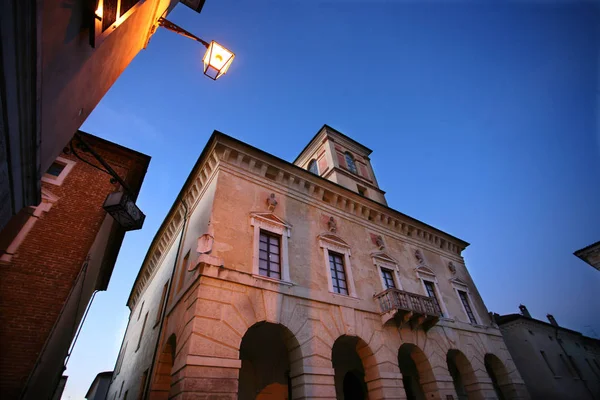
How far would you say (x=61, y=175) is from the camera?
11.8m

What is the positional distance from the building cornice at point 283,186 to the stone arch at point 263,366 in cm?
638

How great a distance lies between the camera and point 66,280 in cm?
980

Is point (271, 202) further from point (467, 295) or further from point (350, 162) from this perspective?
point (467, 295)

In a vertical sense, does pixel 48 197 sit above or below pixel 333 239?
above

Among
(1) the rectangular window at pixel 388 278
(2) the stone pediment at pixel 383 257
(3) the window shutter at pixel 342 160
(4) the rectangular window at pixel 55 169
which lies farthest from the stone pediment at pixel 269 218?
(3) the window shutter at pixel 342 160

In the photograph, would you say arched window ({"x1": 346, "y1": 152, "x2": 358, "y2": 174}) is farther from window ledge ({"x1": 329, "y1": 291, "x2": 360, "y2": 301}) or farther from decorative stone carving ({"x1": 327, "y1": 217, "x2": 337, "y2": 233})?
window ledge ({"x1": 329, "y1": 291, "x2": 360, "y2": 301})

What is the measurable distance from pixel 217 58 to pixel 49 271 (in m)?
9.09

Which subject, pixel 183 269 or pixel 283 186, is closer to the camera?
pixel 183 269

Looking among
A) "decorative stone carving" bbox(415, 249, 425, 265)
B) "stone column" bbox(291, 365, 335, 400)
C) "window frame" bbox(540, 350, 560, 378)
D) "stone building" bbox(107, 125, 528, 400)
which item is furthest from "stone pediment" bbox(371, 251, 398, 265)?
"window frame" bbox(540, 350, 560, 378)

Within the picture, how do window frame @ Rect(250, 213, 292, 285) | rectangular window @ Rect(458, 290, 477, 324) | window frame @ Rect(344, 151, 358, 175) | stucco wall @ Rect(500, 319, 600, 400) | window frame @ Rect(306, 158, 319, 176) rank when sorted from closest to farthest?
window frame @ Rect(250, 213, 292, 285), rectangular window @ Rect(458, 290, 477, 324), stucco wall @ Rect(500, 319, 600, 400), window frame @ Rect(344, 151, 358, 175), window frame @ Rect(306, 158, 319, 176)

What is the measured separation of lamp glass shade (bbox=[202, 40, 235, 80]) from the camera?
7174 millimetres

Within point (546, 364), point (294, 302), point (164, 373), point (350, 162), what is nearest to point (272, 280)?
point (294, 302)

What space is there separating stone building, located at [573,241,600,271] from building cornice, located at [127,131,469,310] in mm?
6546

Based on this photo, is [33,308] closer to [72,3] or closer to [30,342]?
[30,342]
